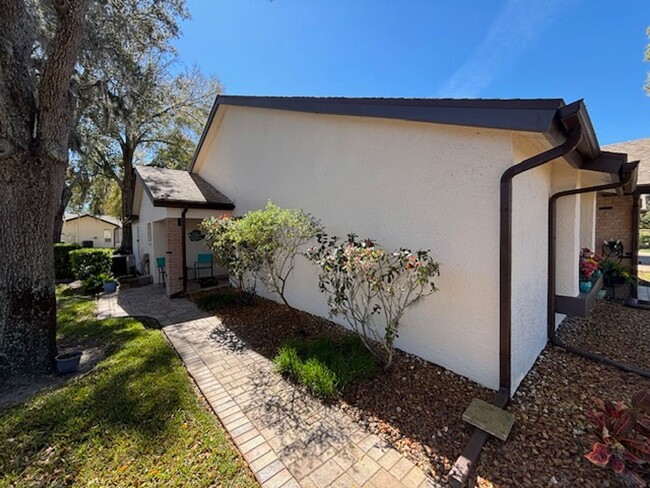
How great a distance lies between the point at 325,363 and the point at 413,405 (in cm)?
138

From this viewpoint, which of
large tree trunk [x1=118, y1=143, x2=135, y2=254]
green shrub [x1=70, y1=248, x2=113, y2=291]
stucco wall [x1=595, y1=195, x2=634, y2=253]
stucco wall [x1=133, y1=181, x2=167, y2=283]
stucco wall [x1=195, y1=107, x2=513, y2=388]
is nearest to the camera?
stucco wall [x1=195, y1=107, x2=513, y2=388]

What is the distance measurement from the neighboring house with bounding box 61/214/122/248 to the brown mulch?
4560 centimetres

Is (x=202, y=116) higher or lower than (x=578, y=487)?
higher

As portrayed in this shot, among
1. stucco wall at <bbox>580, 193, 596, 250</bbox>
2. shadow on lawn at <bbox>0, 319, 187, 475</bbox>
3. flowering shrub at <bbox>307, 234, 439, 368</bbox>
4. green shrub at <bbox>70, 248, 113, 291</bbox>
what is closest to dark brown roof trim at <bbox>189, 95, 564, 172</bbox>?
flowering shrub at <bbox>307, 234, 439, 368</bbox>

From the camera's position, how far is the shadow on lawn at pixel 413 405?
2928 mm

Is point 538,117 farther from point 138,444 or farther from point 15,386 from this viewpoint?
point 15,386

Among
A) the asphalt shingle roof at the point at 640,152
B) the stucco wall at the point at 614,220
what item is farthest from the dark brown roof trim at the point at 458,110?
the stucco wall at the point at 614,220

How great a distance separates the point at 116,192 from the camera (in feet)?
79.0

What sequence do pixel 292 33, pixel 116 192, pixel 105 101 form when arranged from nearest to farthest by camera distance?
1. pixel 292 33
2. pixel 105 101
3. pixel 116 192

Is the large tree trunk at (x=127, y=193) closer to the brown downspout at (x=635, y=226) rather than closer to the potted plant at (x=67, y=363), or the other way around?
the potted plant at (x=67, y=363)

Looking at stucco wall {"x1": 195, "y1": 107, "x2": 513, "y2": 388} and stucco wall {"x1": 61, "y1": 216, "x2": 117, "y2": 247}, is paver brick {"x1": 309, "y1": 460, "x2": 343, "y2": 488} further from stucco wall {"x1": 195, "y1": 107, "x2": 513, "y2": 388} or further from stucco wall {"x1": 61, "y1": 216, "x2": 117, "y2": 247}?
stucco wall {"x1": 61, "y1": 216, "x2": 117, "y2": 247}

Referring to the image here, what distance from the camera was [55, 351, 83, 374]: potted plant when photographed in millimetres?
4395

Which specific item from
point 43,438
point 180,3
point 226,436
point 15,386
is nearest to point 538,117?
point 226,436

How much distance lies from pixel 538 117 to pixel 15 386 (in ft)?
25.6
